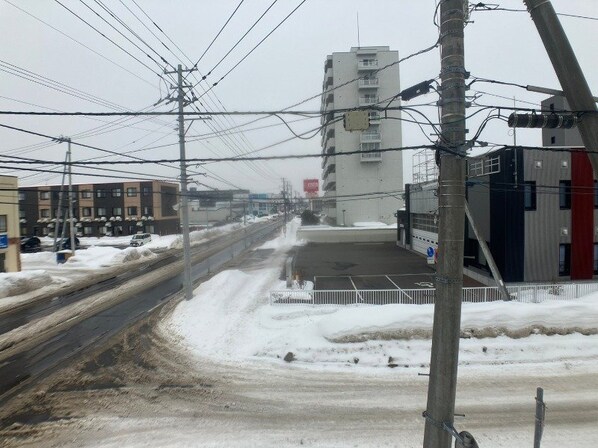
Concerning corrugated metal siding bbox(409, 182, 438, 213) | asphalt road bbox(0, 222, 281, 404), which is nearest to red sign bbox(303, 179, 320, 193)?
corrugated metal siding bbox(409, 182, 438, 213)

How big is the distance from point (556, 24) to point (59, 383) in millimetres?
10921

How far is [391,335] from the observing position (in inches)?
410

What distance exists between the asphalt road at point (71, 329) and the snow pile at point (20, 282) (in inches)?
122

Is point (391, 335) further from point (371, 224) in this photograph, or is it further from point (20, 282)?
point (371, 224)

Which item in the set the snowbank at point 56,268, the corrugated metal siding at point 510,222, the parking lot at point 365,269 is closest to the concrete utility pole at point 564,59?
the corrugated metal siding at point 510,222

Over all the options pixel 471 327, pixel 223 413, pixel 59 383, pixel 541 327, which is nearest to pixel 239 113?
pixel 223 413

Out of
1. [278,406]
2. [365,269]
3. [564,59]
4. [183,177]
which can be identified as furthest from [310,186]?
[564,59]

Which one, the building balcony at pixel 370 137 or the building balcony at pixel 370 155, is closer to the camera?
the building balcony at pixel 370 137

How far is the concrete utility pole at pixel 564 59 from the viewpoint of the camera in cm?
390

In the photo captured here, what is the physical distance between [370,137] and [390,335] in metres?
41.6

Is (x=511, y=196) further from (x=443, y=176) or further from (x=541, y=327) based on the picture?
(x=443, y=176)

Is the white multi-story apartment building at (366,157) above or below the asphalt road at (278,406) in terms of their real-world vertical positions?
above

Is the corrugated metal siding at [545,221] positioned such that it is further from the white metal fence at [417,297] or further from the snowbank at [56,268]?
the snowbank at [56,268]

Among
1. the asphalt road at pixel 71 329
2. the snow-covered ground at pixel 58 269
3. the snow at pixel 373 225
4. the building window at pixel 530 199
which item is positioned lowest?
the asphalt road at pixel 71 329
